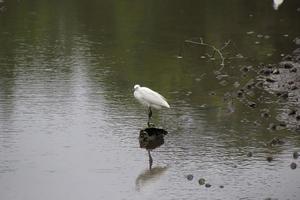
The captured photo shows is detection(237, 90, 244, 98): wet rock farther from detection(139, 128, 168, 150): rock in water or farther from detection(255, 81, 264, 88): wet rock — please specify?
detection(139, 128, 168, 150): rock in water

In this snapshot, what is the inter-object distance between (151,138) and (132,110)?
201 centimetres

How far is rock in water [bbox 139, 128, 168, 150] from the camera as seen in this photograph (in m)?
12.9

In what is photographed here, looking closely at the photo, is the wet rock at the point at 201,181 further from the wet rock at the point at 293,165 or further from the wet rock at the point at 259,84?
the wet rock at the point at 259,84

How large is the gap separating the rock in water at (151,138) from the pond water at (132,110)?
0.17m

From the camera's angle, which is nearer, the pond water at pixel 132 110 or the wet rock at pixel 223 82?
the pond water at pixel 132 110

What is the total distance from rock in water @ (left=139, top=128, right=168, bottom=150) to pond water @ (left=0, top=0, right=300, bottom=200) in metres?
0.17

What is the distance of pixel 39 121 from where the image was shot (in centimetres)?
1427

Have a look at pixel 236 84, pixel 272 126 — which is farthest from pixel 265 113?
pixel 236 84

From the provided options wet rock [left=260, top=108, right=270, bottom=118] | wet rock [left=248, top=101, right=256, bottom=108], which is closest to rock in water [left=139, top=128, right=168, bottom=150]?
wet rock [left=260, top=108, right=270, bottom=118]

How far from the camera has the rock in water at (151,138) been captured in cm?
1287

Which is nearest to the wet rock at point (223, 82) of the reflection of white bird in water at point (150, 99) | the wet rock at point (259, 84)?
the wet rock at point (259, 84)

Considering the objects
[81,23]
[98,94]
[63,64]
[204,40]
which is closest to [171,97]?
[98,94]

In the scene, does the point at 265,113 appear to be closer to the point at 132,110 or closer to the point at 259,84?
the point at 259,84

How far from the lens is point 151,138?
12.9m
